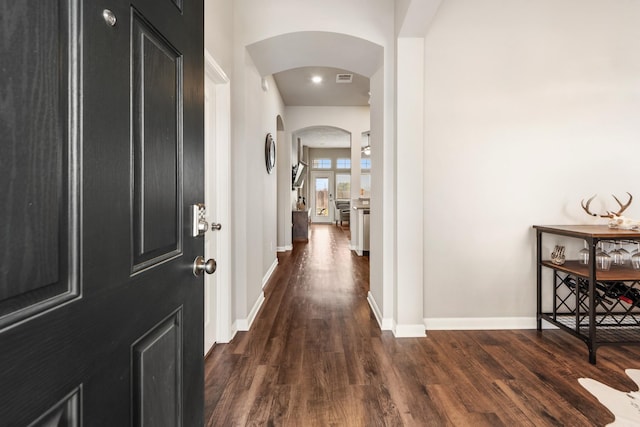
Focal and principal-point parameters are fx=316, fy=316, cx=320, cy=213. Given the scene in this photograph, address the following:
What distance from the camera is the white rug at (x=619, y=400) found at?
1.54 meters

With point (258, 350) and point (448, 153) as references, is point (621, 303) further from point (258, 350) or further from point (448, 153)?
point (258, 350)

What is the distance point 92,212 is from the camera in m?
0.57

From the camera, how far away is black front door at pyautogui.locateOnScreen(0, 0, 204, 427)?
437 mm

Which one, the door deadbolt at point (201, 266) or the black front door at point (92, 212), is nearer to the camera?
the black front door at point (92, 212)

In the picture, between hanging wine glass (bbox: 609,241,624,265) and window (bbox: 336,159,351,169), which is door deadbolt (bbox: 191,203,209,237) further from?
window (bbox: 336,159,351,169)

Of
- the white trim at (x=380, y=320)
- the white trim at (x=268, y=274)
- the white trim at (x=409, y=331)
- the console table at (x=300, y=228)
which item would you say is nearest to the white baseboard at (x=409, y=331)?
the white trim at (x=409, y=331)

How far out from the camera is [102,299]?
1.95ft

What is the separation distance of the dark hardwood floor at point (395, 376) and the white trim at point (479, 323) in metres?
0.06

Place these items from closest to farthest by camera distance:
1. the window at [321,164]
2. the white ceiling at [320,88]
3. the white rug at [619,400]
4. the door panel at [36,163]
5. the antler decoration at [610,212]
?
the door panel at [36,163], the white rug at [619,400], the antler decoration at [610,212], the white ceiling at [320,88], the window at [321,164]

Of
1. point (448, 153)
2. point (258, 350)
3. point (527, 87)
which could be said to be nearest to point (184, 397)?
point (258, 350)

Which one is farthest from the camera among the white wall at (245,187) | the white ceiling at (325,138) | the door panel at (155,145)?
the white ceiling at (325,138)

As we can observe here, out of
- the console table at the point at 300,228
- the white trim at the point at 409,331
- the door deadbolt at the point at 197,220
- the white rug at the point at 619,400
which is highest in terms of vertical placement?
the door deadbolt at the point at 197,220

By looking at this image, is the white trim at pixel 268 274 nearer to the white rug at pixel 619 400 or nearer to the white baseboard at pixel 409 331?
the white baseboard at pixel 409 331

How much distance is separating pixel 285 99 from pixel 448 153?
4010 mm
